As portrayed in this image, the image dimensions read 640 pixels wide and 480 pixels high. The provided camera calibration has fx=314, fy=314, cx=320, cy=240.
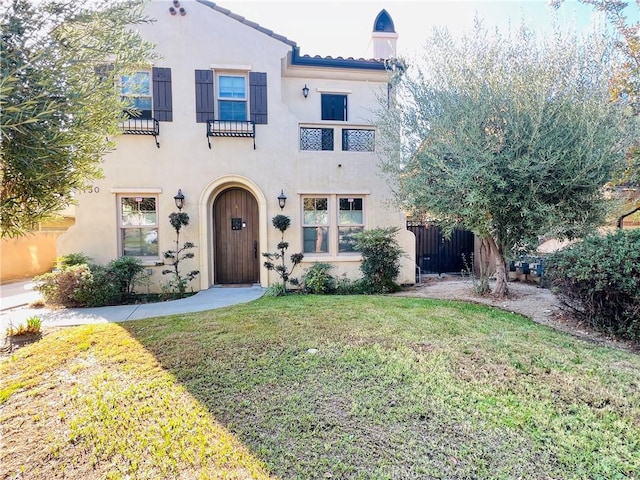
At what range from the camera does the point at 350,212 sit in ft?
33.3

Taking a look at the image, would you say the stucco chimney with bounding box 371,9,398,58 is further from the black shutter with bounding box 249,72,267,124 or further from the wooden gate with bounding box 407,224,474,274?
the wooden gate with bounding box 407,224,474,274

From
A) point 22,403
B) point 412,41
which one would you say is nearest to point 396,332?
point 22,403

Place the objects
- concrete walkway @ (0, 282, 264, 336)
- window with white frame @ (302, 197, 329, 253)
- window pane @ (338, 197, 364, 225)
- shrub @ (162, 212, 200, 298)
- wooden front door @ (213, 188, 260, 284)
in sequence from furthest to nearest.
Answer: window pane @ (338, 197, 364, 225) < window with white frame @ (302, 197, 329, 253) < wooden front door @ (213, 188, 260, 284) < shrub @ (162, 212, 200, 298) < concrete walkway @ (0, 282, 264, 336)

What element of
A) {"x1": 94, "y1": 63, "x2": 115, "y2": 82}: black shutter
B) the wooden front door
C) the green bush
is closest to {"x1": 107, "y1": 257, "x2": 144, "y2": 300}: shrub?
the wooden front door

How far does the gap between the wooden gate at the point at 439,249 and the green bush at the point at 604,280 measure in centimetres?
659

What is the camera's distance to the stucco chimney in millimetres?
10836

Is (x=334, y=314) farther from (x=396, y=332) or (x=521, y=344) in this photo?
(x=521, y=344)

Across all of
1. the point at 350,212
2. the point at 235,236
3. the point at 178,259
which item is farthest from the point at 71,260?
the point at 350,212

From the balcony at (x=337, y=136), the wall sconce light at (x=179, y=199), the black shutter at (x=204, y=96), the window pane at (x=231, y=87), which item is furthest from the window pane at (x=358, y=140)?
the wall sconce light at (x=179, y=199)

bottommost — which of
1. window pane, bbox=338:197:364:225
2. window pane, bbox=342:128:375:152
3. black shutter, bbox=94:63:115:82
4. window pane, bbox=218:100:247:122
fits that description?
window pane, bbox=338:197:364:225

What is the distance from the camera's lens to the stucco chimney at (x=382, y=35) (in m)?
10.8

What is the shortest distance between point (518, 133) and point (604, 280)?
314cm

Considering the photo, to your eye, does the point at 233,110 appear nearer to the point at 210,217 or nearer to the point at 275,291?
the point at 210,217

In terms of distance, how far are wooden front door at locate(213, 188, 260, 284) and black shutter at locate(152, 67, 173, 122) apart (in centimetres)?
269
